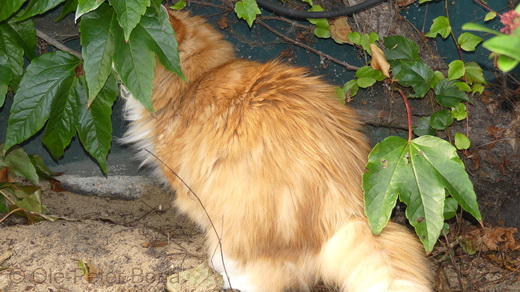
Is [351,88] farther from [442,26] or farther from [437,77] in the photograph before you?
[442,26]

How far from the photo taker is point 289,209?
2.65 m

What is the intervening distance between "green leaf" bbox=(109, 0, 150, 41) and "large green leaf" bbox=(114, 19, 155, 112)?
0.77 feet

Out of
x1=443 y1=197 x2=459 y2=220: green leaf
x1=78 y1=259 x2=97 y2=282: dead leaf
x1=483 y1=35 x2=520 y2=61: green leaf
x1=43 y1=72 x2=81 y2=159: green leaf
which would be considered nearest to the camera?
x1=483 y1=35 x2=520 y2=61: green leaf

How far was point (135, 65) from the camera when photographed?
2541mm

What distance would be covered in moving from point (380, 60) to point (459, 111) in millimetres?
551

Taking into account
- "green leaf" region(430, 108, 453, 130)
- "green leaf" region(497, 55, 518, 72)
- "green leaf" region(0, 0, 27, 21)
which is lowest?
"green leaf" region(430, 108, 453, 130)

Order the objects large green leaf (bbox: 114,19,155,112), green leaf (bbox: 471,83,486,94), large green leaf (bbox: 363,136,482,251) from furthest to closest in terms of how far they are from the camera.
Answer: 1. green leaf (bbox: 471,83,486,94)
2. large green leaf (bbox: 114,19,155,112)
3. large green leaf (bbox: 363,136,482,251)

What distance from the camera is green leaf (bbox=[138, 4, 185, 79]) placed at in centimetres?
260

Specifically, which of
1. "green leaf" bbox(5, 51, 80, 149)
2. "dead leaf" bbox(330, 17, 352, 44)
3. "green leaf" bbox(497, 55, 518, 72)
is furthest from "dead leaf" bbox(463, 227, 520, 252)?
"green leaf" bbox(497, 55, 518, 72)

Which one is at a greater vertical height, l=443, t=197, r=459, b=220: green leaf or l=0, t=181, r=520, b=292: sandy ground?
l=443, t=197, r=459, b=220: green leaf

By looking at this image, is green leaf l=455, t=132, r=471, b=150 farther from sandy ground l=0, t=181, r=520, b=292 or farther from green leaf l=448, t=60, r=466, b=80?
sandy ground l=0, t=181, r=520, b=292

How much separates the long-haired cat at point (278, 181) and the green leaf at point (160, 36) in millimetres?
425

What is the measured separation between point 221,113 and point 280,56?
3.80ft

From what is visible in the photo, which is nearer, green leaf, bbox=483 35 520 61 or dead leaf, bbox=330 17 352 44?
green leaf, bbox=483 35 520 61
